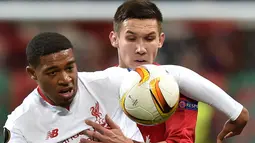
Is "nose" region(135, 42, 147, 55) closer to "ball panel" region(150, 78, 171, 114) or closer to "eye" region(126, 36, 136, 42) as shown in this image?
"eye" region(126, 36, 136, 42)

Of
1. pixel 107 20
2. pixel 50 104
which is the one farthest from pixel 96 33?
pixel 50 104

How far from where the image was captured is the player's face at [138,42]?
12.3 feet

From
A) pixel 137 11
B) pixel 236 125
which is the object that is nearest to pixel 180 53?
pixel 137 11

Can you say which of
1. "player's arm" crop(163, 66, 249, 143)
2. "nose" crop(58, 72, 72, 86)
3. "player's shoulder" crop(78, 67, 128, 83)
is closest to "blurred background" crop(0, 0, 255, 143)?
"player's arm" crop(163, 66, 249, 143)

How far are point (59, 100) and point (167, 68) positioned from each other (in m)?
0.59

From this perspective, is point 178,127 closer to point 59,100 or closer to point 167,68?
point 167,68

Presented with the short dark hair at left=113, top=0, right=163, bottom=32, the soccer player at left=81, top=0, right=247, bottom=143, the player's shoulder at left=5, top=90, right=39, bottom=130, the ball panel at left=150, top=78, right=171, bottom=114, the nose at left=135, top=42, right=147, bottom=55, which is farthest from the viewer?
the short dark hair at left=113, top=0, right=163, bottom=32

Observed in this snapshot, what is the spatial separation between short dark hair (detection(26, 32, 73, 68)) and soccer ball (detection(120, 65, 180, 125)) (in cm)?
38

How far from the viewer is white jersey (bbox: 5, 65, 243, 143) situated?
10.8ft

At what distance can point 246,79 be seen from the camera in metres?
6.59

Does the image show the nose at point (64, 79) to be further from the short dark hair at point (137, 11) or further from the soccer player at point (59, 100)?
the short dark hair at point (137, 11)

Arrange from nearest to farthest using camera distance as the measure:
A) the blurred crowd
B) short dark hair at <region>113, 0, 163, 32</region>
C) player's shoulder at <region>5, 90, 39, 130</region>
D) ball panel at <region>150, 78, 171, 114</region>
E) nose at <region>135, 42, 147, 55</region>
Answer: ball panel at <region>150, 78, 171, 114</region> < player's shoulder at <region>5, 90, 39, 130</region> < nose at <region>135, 42, 147, 55</region> < short dark hair at <region>113, 0, 163, 32</region> < the blurred crowd

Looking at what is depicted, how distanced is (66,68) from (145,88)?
0.40m

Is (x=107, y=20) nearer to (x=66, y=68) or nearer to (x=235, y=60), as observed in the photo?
(x=235, y=60)
